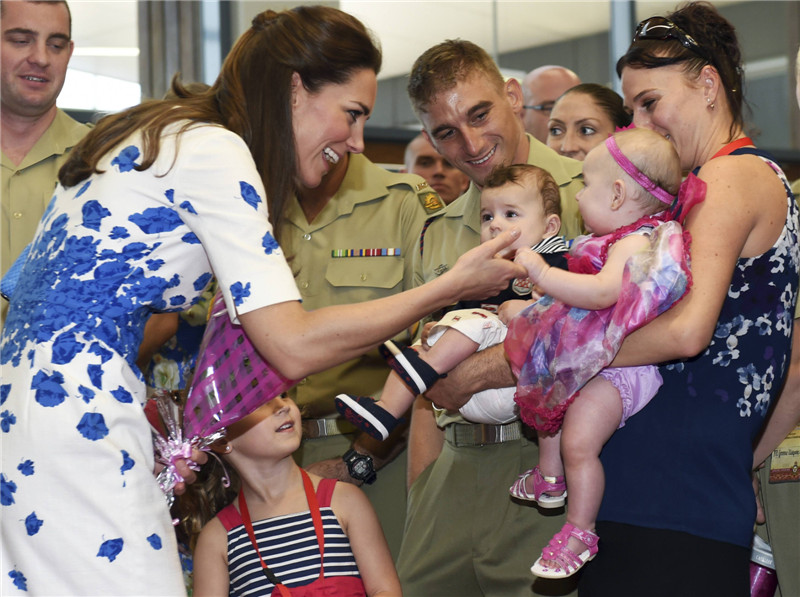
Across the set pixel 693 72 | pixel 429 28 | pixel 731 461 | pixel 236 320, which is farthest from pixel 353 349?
pixel 429 28

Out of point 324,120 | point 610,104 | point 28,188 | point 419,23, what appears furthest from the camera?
point 419,23

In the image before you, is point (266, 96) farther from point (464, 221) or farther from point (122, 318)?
point (464, 221)

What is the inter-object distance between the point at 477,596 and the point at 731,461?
1.00 meters

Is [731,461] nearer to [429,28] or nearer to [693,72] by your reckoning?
[693,72]

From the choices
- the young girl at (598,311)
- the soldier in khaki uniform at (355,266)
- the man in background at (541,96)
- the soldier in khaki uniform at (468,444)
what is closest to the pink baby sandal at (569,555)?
the young girl at (598,311)

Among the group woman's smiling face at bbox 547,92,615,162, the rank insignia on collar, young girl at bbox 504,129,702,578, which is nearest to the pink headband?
young girl at bbox 504,129,702,578

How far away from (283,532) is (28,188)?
138 cm

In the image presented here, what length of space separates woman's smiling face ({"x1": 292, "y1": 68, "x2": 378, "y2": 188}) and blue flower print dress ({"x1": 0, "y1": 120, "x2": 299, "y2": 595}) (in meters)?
0.29

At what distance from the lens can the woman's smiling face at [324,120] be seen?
2104 mm

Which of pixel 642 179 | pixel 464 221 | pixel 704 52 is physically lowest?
pixel 464 221

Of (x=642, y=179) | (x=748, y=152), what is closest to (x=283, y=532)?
(x=642, y=179)

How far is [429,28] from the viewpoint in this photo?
715 cm

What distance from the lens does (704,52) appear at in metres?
1.97

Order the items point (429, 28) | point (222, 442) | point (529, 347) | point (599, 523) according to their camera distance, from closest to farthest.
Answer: point (599, 523) < point (529, 347) < point (222, 442) < point (429, 28)
